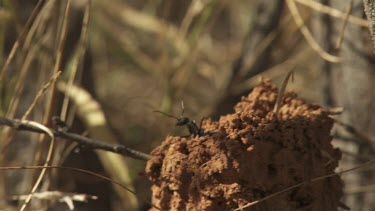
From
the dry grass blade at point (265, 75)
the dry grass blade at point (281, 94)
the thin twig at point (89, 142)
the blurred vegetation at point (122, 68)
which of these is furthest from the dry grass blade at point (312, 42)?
the thin twig at point (89, 142)

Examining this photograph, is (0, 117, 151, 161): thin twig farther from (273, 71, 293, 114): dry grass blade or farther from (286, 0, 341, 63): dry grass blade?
(286, 0, 341, 63): dry grass blade

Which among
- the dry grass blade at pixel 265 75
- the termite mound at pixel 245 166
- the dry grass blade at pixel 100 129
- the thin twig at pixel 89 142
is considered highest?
the dry grass blade at pixel 265 75

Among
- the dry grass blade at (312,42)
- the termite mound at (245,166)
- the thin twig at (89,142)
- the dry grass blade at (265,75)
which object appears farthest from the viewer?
the dry grass blade at (265,75)

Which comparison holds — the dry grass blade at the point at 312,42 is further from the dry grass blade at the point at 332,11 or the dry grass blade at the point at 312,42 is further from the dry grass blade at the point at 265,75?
the dry grass blade at the point at 265,75

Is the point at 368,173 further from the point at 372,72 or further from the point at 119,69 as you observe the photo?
the point at 119,69

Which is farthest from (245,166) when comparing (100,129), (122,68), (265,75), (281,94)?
(122,68)

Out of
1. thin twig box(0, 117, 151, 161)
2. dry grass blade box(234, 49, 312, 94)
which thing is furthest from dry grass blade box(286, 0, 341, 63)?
thin twig box(0, 117, 151, 161)
